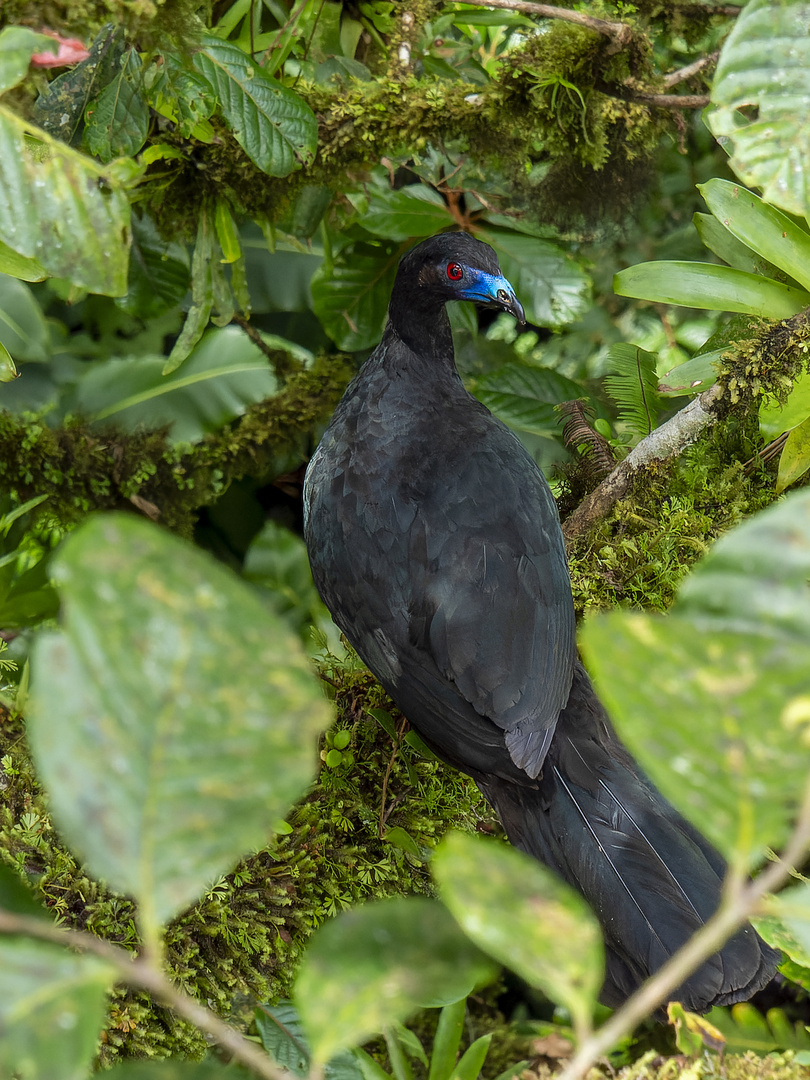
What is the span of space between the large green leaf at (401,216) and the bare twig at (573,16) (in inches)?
24.7

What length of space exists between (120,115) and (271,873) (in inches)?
63.2

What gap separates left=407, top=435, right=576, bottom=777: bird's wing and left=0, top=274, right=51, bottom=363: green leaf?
67.3 inches

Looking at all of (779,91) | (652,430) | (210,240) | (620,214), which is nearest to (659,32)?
(620,214)

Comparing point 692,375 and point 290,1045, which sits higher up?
point 692,375

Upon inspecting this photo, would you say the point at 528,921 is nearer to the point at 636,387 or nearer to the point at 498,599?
the point at 498,599

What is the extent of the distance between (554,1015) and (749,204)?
257 centimetres

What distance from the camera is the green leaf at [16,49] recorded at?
0.93 metres

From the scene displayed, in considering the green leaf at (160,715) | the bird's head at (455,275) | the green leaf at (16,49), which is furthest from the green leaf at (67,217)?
the bird's head at (455,275)

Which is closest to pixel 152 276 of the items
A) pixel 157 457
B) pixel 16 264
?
pixel 157 457

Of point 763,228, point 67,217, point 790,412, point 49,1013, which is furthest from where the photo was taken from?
point 763,228

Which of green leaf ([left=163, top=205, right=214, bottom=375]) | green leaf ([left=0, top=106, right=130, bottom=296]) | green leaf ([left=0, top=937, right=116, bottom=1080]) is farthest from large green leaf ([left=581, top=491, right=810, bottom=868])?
green leaf ([left=163, top=205, right=214, bottom=375])

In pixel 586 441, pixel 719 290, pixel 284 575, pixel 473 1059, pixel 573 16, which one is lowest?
pixel 473 1059

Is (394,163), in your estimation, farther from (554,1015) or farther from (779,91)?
(554,1015)

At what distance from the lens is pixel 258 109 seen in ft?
6.20
